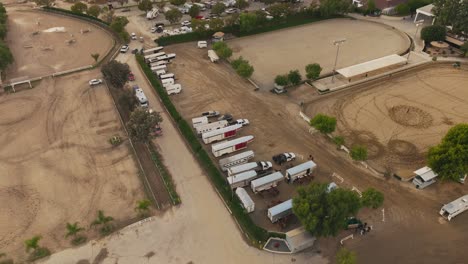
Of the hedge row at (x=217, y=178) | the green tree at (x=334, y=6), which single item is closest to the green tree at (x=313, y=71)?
the hedge row at (x=217, y=178)

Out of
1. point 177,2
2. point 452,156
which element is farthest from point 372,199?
point 177,2

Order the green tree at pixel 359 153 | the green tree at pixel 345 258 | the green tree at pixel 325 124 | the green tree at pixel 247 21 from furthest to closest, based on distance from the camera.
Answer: the green tree at pixel 247 21 → the green tree at pixel 325 124 → the green tree at pixel 359 153 → the green tree at pixel 345 258

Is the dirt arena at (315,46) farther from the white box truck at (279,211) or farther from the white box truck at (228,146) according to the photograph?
the white box truck at (279,211)

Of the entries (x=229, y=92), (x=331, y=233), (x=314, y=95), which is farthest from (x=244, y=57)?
(x=331, y=233)

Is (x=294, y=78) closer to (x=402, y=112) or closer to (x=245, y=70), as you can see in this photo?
(x=245, y=70)

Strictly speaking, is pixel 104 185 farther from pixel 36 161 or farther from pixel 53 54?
pixel 53 54

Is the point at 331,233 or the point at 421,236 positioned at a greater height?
the point at 331,233
